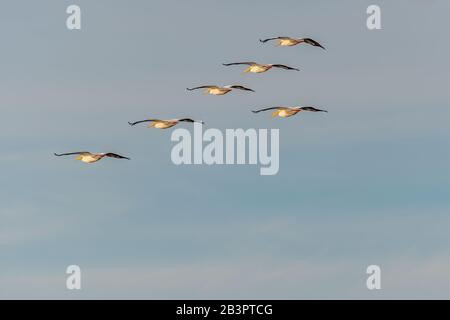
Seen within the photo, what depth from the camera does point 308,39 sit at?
383 feet

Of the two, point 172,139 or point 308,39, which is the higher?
point 308,39

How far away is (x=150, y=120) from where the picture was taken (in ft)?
388

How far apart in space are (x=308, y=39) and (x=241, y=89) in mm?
6617

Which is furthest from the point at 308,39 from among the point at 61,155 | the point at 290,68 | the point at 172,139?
the point at 61,155

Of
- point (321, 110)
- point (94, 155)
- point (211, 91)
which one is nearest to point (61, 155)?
point (94, 155)

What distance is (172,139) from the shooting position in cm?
11931
